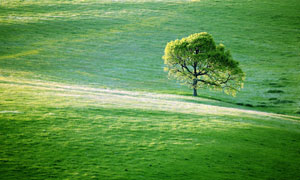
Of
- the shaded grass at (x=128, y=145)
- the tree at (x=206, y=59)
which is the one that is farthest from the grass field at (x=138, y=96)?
the tree at (x=206, y=59)

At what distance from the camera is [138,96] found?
1363 inches

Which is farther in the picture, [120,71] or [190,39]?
[120,71]

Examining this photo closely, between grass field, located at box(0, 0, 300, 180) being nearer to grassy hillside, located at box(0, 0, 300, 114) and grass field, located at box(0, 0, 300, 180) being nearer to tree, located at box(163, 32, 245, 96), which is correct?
grassy hillside, located at box(0, 0, 300, 114)

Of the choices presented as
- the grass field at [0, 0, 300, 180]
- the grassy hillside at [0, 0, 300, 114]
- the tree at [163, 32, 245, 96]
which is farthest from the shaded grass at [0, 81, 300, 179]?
the grassy hillside at [0, 0, 300, 114]

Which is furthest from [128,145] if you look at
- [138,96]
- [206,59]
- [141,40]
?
[141,40]

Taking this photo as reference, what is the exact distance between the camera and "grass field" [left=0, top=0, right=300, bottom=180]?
13.0 m

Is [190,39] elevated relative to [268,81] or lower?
elevated

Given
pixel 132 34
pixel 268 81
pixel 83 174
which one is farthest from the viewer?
pixel 132 34

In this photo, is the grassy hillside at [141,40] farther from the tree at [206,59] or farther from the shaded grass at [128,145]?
the shaded grass at [128,145]

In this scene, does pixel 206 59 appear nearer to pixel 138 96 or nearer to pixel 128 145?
pixel 138 96

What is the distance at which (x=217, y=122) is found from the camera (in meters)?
20.8

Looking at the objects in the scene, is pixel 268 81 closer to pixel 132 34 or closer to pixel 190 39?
pixel 190 39

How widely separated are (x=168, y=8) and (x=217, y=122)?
92624 millimetres

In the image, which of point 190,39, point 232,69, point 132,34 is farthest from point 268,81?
point 132,34
